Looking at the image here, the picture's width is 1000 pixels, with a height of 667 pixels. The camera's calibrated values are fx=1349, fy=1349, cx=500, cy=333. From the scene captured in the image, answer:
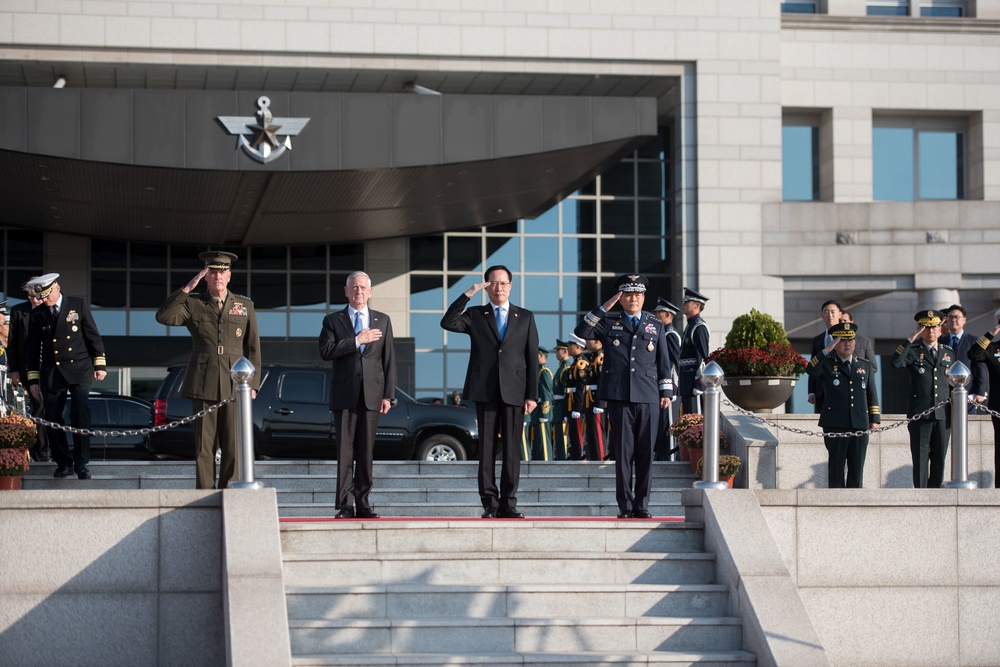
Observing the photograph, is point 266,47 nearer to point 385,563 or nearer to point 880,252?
point 880,252

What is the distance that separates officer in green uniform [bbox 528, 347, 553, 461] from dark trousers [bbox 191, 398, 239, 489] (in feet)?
24.1

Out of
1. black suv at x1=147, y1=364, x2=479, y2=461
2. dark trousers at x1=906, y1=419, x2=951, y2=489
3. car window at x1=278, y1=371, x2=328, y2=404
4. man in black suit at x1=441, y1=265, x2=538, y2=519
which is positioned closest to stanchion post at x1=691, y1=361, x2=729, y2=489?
man in black suit at x1=441, y1=265, x2=538, y2=519

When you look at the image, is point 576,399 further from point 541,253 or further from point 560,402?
point 541,253

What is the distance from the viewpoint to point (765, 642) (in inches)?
312

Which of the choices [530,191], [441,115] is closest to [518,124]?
[441,115]

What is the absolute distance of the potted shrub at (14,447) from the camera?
12.2m

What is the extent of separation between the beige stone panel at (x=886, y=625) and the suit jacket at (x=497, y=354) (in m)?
2.63

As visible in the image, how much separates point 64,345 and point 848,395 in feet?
23.4

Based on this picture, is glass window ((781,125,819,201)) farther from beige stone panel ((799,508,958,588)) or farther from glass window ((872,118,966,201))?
beige stone panel ((799,508,958,588))

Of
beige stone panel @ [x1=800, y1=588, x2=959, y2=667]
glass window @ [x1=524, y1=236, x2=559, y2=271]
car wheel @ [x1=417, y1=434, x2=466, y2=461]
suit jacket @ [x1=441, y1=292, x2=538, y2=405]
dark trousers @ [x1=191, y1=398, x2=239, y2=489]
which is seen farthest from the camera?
glass window @ [x1=524, y1=236, x2=559, y2=271]

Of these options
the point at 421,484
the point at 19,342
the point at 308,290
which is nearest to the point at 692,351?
the point at 421,484

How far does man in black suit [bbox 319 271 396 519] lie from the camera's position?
1012 cm

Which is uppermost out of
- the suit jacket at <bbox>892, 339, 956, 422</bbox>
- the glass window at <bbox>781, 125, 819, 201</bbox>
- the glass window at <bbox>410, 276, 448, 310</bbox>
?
the glass window at <bbox>781, 125, 819, 201</bbox>

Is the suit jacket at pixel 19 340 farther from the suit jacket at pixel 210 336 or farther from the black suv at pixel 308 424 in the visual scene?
the black suv at pixel 308 424
